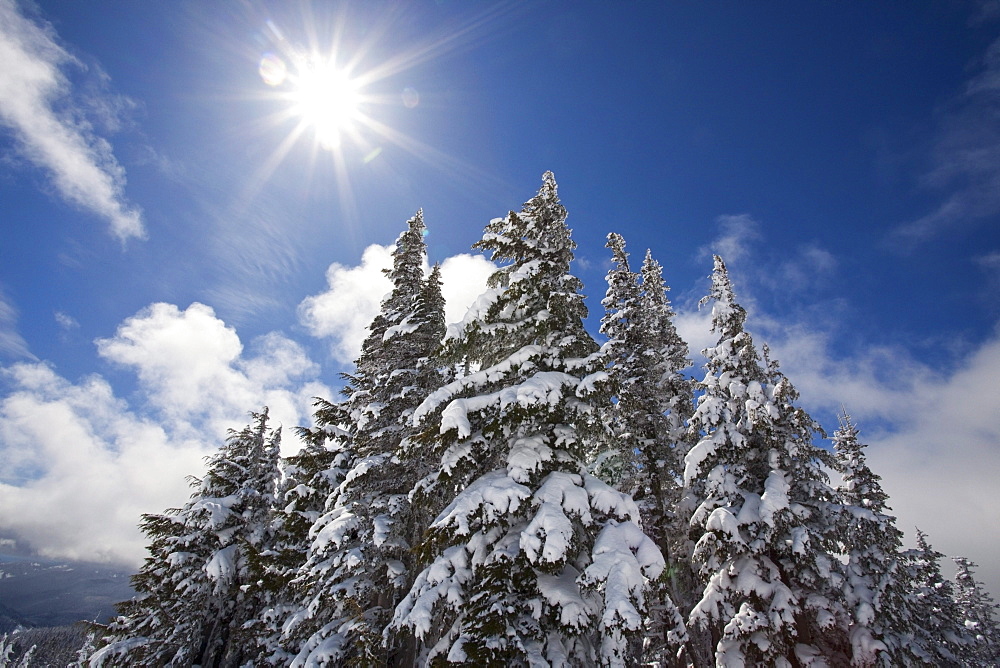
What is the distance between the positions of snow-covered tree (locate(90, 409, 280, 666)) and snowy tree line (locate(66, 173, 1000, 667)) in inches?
4.4

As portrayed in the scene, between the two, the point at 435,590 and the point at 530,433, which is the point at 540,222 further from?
the point at 435,590

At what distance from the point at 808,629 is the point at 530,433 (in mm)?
12511

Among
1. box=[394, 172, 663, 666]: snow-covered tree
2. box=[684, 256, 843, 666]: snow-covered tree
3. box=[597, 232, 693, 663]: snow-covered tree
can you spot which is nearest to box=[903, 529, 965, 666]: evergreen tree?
box=[684, 256, 843, 666]: snow-covered tree

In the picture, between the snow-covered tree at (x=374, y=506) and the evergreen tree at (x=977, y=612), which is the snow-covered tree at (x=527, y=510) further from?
the evergreen tree at (x=977, y=612)

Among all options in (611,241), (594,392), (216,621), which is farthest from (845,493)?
(216,621)

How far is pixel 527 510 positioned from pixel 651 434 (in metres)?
10.4

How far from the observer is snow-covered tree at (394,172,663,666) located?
8.23 m

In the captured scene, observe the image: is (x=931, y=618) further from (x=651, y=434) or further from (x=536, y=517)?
(x=536, y=517)

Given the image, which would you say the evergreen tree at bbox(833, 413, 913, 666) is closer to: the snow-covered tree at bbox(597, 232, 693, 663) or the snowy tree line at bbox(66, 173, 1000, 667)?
the snowy tree line at bbox(66, 173, 1000, 667)

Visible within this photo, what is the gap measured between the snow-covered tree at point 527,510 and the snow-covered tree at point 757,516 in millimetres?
6966

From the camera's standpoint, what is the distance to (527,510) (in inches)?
392

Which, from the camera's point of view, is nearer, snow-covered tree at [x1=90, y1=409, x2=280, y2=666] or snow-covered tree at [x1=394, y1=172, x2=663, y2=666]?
snow-covered tree at [x1=394, y1=172, x2=663, y2=666]

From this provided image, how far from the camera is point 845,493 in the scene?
26078mm

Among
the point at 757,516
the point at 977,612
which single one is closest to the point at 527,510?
the point at 757,516
